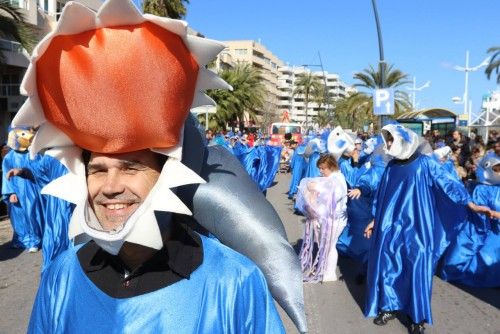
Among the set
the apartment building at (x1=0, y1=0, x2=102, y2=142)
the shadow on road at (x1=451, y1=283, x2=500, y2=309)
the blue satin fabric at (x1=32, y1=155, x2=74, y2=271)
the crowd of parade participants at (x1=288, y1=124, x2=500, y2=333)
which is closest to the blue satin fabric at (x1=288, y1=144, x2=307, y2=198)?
the crowd of parade participants at (x1=288, y1=124, x2=500, y2=333)

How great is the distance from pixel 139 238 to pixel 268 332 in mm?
481

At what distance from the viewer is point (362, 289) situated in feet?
20.6

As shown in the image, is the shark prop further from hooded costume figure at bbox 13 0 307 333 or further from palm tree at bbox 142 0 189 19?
palm tree at bbox 142 0 189 19

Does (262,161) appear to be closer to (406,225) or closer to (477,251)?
(477,251)

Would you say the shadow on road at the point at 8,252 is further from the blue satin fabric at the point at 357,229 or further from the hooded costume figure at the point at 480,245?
the hooded costume figure at the point at 480,245

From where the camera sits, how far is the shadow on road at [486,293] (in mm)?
5961

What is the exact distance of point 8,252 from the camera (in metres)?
7.91

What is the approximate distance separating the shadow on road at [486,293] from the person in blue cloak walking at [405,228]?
155 centimetres

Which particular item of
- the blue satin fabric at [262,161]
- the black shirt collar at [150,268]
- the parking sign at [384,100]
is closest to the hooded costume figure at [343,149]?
the blue satin fabric at [262,161]

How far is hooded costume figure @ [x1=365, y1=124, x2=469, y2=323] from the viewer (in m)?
4.82

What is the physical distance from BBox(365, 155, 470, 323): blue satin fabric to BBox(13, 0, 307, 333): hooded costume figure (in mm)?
3391

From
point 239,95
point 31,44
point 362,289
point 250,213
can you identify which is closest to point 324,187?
point 362,289

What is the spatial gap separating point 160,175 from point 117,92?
297 millimetres

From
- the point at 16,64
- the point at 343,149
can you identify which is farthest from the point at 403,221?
the point at 16,64
